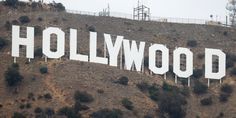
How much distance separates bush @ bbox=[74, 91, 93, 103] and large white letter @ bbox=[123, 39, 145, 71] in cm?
1222

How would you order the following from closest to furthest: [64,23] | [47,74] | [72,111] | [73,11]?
[72,111] < [47,74] < [64,23] < [73,11]

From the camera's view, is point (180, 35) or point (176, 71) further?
point (180, 35)

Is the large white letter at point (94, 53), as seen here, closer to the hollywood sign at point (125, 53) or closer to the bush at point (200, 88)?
the hollywood sign at point (125, 53)

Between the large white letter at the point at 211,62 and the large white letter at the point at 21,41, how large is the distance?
27.4 m

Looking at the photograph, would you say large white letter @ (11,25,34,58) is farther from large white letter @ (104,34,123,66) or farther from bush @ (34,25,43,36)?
large white letter @ (104,34,123,66)

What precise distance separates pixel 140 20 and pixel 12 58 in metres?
31.2

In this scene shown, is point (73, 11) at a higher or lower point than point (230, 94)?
higher

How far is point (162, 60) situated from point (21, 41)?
22.2 metres

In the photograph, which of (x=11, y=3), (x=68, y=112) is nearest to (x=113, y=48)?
(x=68, y=112)

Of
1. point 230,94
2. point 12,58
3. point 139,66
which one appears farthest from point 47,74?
point 230,94

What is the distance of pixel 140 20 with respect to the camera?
12938 cm

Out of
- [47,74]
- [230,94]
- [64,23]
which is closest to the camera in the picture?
[47,74]

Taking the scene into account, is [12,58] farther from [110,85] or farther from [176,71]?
[176,71]

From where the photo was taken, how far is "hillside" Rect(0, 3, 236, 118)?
3816 inches
